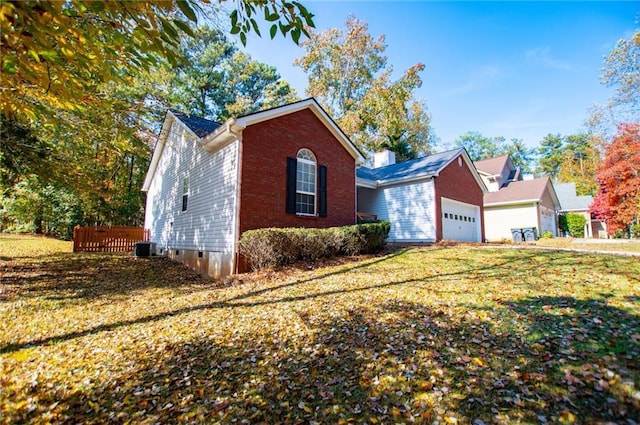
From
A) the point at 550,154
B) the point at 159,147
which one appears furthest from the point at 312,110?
the point at 550,154

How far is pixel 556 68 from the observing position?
12914 millimetres

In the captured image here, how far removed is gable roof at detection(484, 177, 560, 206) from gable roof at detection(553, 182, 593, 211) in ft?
12.6

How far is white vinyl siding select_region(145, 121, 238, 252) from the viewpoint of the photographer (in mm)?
9305

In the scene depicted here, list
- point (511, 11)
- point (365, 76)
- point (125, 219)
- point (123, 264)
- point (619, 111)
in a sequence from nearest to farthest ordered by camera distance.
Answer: point (511, 11), point (123, 264), point (619, 111), point (125, 219), point (365, 76)

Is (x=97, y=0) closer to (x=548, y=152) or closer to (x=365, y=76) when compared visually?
(x=365, y=76)

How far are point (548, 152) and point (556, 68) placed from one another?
1761 inches

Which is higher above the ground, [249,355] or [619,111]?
[619,111]

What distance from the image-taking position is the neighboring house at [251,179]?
9.12m

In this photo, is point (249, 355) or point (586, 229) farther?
point (586, 229)

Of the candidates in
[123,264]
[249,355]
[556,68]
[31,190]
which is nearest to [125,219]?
[31,190]

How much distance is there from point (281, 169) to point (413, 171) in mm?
8279

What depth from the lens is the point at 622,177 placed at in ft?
60.7

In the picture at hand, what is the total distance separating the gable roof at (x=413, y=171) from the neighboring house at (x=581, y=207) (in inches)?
658

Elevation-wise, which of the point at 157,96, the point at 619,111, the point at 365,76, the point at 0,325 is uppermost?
the point at 365,76
